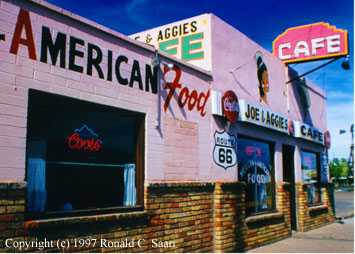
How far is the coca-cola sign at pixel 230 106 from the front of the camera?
823 centimetres

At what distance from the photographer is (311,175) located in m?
13.6

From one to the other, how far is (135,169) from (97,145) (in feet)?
2.80

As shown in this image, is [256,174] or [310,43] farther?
[310,43]

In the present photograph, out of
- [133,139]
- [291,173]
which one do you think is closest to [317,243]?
[291,173]

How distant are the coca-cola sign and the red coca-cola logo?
3398 mm

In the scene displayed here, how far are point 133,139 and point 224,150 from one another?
266 centimetres

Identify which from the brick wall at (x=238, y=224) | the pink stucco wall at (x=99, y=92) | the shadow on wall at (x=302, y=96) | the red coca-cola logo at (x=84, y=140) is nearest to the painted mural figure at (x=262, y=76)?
the shadow on wall at (x=302, y=96)

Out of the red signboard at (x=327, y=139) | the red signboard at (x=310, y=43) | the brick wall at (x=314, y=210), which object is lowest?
the brick wall at (x=314, y=210)

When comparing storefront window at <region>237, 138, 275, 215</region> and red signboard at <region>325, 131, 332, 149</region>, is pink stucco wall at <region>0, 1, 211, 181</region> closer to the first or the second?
storefront window at <region>237, 138, 275, 215</region>

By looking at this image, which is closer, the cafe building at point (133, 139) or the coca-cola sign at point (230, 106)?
the cafe building at point (133, 139)

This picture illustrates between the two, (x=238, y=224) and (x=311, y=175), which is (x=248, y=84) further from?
(x=311, y=175)

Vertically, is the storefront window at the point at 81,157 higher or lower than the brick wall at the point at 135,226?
higher

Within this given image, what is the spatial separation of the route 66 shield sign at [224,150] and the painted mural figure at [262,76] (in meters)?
2.21

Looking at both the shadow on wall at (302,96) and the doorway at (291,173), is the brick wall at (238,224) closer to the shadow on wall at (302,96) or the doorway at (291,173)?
the doorway at (291,173)
